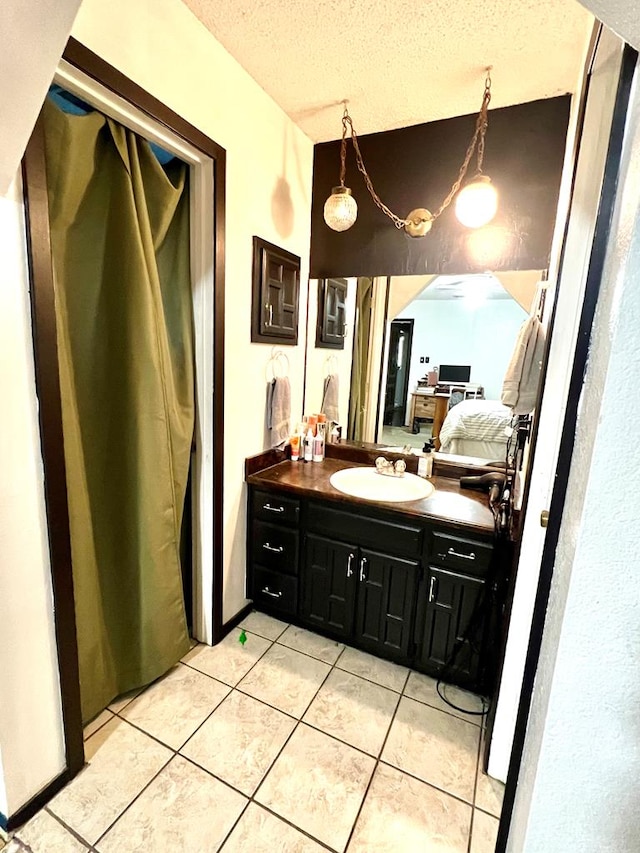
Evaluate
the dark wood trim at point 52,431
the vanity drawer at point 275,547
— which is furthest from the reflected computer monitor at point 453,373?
the dark wood trim at point 52,431

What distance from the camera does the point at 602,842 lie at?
20.1 inches

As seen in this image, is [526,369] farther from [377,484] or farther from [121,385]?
[121,385]

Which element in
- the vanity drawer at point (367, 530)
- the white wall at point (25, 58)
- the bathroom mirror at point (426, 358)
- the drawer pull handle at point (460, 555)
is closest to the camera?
the white wall at point (25, 58)

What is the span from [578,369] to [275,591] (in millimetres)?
1815

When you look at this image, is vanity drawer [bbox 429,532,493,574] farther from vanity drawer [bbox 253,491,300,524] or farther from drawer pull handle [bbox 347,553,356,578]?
vanity drawer [bbox 253,491,300,524]

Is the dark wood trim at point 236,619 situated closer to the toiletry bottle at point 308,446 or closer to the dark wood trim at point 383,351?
the toiletry bottle at point 308,446

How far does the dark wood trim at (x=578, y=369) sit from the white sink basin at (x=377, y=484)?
1158mm

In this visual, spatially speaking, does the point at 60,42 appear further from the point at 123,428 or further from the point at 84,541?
the point at 84,541

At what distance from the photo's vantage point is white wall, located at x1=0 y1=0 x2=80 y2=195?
684 mm

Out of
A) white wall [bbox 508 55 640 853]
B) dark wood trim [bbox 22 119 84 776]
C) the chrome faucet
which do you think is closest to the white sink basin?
the chrome faucet

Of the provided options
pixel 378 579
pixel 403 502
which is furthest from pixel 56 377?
pixel 378 579

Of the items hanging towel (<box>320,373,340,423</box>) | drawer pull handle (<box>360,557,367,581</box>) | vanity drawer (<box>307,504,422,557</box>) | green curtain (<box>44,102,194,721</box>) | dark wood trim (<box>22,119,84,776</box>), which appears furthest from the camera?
hanging towel (<box>320,373,340,423</box>)

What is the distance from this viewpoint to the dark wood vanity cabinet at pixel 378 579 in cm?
155

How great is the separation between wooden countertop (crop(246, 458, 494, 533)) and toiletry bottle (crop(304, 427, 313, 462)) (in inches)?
1.8
